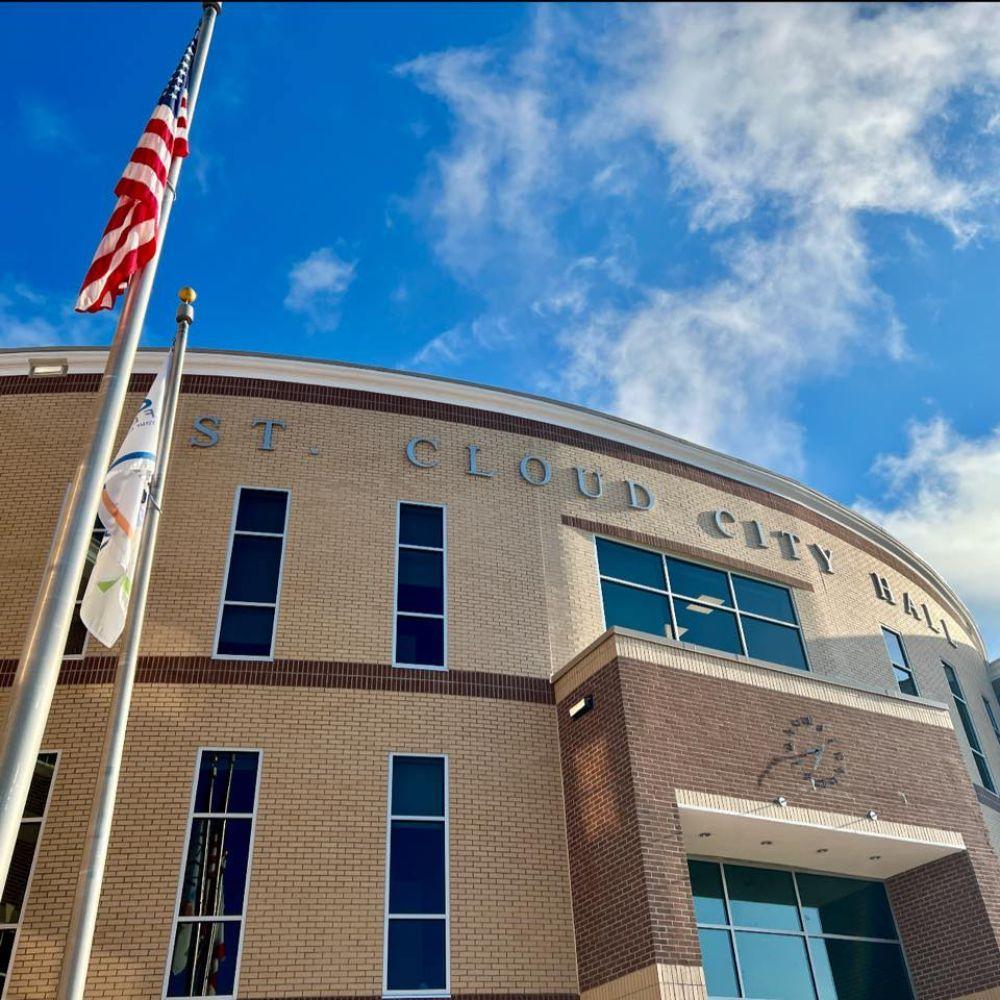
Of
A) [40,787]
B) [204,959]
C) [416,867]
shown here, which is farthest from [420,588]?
[204,959]

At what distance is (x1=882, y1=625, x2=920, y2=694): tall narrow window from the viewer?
834 inches

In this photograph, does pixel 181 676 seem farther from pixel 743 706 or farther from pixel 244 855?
pixel 743 706

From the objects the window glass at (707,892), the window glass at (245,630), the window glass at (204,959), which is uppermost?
the window glass at (245,630)

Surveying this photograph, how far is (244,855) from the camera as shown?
44.0ft

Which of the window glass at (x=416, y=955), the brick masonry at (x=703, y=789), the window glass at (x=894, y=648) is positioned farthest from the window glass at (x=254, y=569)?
the window glass at (x=894, y=648)

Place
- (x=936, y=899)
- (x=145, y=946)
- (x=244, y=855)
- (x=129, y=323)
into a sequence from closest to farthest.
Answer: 1. (x=129, y=323)
2. (x=145, y=946)
3. (x=244, y=855)
4. (x=936, y=899)

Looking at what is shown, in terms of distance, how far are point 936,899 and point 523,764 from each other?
683cm

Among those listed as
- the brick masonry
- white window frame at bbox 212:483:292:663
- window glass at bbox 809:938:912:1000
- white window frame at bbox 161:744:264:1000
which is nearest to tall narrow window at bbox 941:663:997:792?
the brick masonry

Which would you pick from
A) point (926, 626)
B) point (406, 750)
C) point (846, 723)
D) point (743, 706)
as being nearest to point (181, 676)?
point (406, 750)

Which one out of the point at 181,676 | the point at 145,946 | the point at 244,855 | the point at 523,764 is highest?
the point at 181,676

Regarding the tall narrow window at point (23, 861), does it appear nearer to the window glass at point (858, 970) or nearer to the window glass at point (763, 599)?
the window glass at point (858, 970)

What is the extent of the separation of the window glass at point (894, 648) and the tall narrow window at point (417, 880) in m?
11.1

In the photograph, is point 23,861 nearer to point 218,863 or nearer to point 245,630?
point 218,863

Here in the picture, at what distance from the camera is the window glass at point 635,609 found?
701 inches
